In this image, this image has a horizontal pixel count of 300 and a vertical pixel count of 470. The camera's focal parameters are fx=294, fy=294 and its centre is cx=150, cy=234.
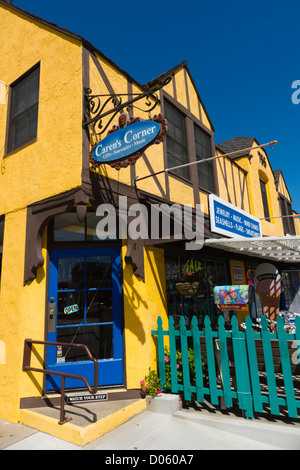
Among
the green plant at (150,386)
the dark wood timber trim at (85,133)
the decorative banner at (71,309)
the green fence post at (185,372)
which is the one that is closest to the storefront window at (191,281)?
the green fence post at (185,372)

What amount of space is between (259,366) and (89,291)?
2888mm

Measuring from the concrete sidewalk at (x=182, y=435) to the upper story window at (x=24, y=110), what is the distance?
4.72 meters

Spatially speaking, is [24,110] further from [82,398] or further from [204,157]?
[82,398]

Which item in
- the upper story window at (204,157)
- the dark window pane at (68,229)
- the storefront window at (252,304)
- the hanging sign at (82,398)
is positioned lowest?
the hanging sign at (82,398)

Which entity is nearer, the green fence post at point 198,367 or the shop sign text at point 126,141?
the shop sign text at point 126,141

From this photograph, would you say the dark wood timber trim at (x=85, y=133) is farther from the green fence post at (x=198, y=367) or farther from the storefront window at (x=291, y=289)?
the storefront window at (x=291, y=289)

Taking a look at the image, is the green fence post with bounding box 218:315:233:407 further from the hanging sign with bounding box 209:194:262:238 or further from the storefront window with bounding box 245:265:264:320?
the storefront window with bounding box 245:265:264:320

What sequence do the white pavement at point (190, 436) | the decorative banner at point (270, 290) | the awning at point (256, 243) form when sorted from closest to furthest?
1. the white pavement at point (190, 436)
2. the awning at point (256, 243)
3. the decorative banner at point (270, 290)

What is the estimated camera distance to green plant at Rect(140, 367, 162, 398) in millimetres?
4591

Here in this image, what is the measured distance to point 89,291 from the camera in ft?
16.5

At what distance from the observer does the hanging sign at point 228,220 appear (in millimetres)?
7068

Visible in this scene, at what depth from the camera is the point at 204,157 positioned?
8.30 meters

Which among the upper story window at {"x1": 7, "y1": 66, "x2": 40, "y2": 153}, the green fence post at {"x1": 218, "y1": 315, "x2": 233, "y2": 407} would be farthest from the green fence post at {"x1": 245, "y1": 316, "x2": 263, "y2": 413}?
the upper story window at {"x1": 7, "y1": 66, "x2": 40, "y2": 153}
